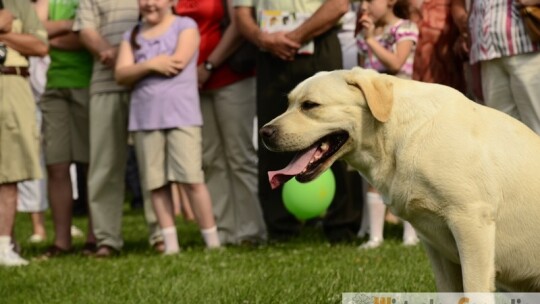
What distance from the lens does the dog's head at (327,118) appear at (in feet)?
15.5

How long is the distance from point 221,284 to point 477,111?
8.06 ft

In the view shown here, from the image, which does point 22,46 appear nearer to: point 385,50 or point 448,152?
point 385,50

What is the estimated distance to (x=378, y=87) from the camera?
470 centimetres

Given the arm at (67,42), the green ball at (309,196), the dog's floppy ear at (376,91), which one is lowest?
the green ball at (309,196)

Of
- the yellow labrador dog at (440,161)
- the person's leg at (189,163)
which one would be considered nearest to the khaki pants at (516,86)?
the yellow labrador dog at (440,161)

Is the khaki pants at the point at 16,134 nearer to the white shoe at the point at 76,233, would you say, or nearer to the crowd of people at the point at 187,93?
the crowd of people at the point at 187,93

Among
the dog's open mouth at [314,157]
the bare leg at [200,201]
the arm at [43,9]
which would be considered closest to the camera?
the dog's open mouth at [314,157]

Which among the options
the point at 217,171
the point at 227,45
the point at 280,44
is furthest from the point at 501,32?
the point at 217,171

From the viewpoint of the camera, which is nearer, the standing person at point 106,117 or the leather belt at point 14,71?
the leather belt at point 14,71

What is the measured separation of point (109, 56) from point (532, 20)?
3814mm

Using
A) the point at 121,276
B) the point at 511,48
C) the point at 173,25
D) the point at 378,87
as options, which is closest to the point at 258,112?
the point at 173,25

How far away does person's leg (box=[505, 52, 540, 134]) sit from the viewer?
20.7 ft

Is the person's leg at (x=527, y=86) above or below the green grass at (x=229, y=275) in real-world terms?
above

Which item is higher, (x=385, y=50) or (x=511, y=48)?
(x=511, y=48)
